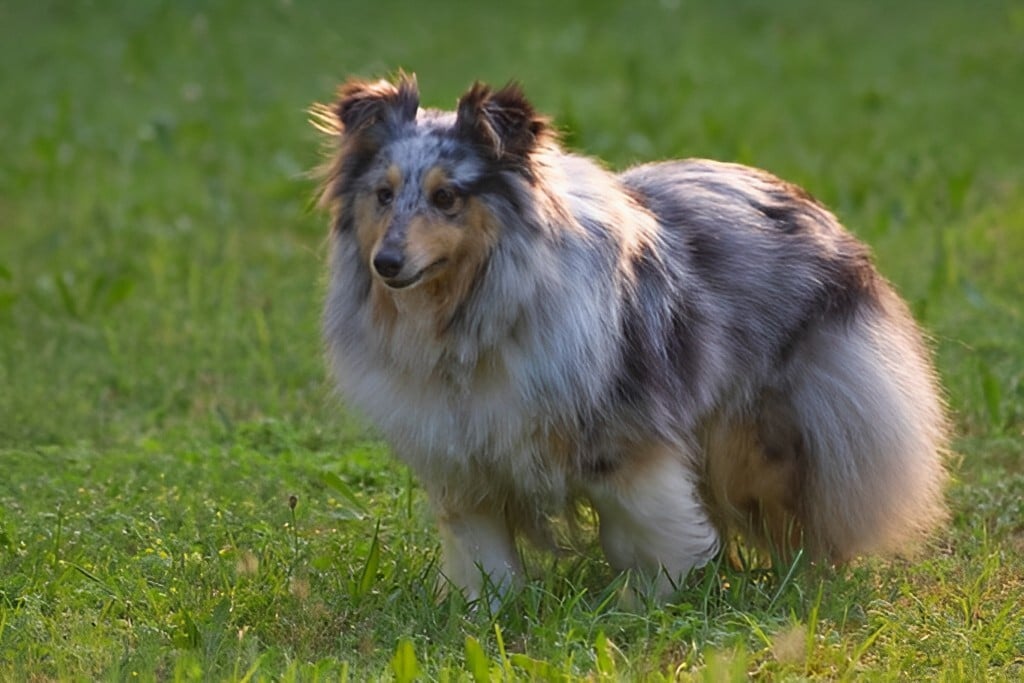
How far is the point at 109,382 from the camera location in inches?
282

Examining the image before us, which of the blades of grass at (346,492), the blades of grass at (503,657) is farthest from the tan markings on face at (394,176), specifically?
the blades of grass at (346,492)

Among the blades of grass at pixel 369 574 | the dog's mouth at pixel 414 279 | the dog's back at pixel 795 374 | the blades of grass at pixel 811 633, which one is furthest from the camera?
the dog's back at pixel 795 374

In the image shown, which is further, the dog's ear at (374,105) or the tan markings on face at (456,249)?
the dog's ear at (374,105)

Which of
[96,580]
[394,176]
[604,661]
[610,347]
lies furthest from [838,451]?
[96,580]

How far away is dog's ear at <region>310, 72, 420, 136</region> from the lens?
472 centimetres

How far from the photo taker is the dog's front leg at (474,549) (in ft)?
16.2

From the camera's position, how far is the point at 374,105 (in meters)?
4.72

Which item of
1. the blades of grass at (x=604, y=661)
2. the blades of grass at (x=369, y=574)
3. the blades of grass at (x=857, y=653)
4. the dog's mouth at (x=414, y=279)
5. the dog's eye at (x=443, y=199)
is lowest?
the blades of grass at (x=369, y=574)

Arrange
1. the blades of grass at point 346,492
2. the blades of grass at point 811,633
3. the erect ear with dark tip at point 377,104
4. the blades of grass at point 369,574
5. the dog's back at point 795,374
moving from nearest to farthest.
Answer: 1. the blades of grass at point 811,633
2. the erect ear with dark tip at point 377,104
3. the blades of grass at point 369,574
4. the dog's back at point 795,374
5. the blades of grass at point 346,492

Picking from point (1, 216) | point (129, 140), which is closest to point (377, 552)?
point (1, 216)

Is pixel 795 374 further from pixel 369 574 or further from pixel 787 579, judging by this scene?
pixel 369 574

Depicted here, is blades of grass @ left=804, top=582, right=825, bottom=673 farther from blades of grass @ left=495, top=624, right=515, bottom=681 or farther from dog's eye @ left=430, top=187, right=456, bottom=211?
dog's eye @ left=430, top=187, right=456, bottom=211

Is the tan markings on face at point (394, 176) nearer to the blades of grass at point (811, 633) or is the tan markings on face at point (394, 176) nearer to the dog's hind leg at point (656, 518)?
the dog's hind leg at point (656, 518)

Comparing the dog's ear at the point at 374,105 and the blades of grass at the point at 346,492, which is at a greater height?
the dog's ear at the point at 374,105
